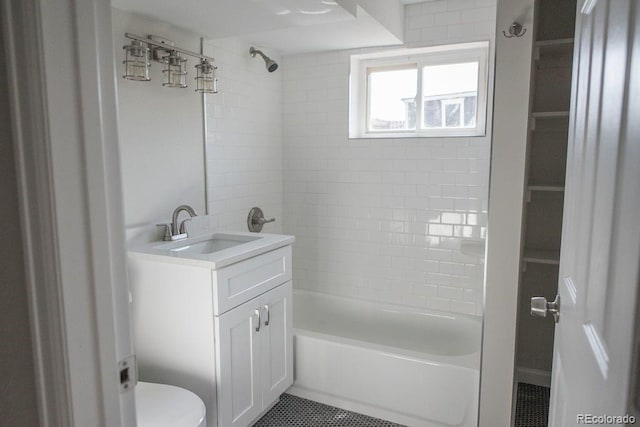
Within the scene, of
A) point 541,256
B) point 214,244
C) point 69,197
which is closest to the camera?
point 69,197

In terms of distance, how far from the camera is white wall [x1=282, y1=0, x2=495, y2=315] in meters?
2.88

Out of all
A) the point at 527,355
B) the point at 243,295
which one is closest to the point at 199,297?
the point at 243,295

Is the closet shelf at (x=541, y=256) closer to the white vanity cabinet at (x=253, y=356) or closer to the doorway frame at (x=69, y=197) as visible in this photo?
the white vanity cabinet at (x=253, y=356)

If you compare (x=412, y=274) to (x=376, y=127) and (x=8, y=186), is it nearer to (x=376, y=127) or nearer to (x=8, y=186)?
(x=376, y=127)

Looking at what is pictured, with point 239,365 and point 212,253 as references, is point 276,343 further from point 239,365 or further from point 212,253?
point 212,253

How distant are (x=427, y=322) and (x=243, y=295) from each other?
1.47 m

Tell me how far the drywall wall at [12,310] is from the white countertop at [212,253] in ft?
3.82

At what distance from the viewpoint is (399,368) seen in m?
2.35

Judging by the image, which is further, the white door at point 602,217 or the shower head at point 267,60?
the shower head at point 267,60

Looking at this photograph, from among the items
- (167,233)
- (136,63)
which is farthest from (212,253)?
(136,63)

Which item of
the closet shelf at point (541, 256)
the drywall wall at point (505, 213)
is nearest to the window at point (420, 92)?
the closet shelf at point (541, 256)

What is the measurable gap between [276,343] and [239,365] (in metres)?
0.33

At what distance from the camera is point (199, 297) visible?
1.95 metres

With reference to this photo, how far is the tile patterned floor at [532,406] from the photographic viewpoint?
2.33 m
